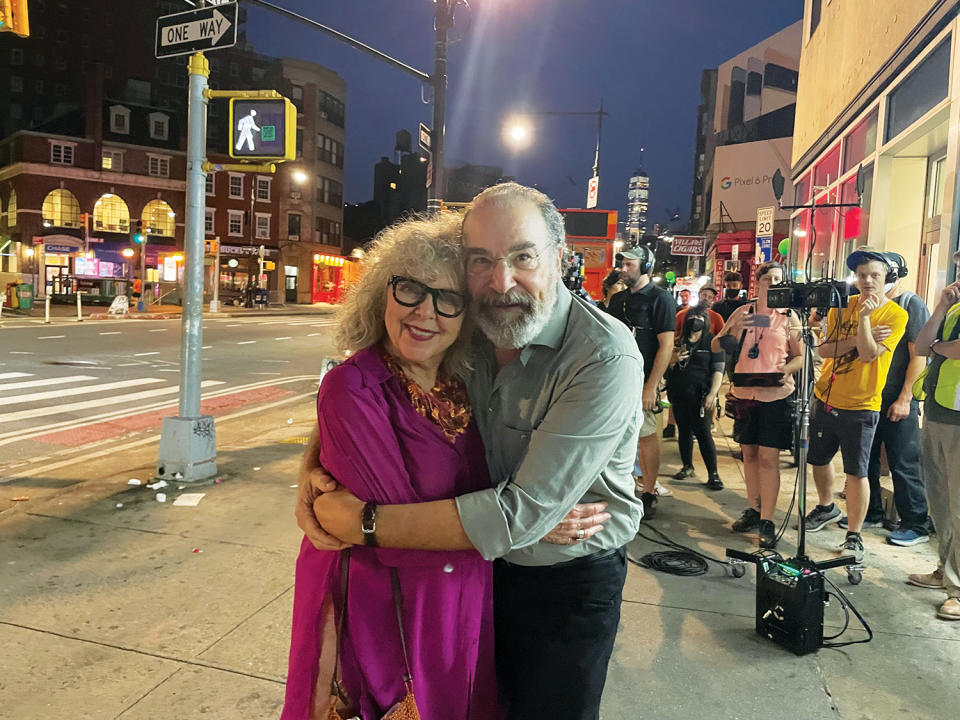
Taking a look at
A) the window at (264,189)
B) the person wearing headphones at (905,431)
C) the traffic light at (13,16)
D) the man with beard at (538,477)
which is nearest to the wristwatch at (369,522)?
the man with beard at (538,477)

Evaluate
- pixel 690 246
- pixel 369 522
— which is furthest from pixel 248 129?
pixel 690 246

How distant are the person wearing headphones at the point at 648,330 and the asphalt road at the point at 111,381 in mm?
3166

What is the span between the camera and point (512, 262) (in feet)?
5.68

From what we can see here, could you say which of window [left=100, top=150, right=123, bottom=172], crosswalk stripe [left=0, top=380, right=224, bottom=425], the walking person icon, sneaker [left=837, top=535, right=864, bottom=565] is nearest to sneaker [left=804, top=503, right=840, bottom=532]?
sneaker [left=837, top=535, right=864, bottom=565]

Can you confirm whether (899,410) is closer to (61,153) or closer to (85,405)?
(85,405)

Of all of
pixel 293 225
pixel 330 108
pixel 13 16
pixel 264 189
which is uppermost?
pixel 330 108

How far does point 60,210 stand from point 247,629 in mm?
48384

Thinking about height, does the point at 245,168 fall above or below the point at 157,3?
below

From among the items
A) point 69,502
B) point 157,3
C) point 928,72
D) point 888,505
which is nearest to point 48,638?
point 69,502

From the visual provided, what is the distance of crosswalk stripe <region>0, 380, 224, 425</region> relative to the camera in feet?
29.7

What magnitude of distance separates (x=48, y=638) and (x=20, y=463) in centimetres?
425

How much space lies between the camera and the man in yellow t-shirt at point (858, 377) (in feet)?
15.4

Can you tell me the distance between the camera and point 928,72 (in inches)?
283

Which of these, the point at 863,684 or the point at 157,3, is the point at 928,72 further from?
the point at 157,3
